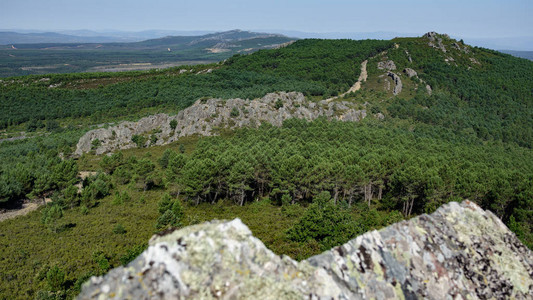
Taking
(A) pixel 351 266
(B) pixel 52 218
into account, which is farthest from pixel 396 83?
(A) pixel 351 266

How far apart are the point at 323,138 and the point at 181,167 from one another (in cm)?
4225

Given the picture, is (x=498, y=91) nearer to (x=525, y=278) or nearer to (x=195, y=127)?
(x=195, y=127)

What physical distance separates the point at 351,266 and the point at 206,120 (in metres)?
109

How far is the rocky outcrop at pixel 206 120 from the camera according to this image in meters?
108

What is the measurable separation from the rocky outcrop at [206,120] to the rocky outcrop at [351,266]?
102 metres

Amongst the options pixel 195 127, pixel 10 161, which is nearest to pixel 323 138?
pixel 195 127

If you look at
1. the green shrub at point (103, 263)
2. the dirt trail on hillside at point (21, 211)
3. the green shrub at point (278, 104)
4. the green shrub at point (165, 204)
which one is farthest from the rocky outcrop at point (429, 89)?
the dirt trail on hillside at point (21, 211)

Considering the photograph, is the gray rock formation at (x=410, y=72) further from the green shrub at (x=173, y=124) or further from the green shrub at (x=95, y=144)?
the green shrub at (x=95, y=144)

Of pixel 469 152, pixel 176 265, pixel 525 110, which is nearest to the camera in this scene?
pixel 176 265

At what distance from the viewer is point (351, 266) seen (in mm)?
6934

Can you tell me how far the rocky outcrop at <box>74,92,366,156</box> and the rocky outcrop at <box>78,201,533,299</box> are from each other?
4018 inches

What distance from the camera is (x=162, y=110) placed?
554 feet

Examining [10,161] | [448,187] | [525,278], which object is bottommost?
[10,161]

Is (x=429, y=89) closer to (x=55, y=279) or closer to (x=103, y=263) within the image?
(x=103, y=263)
